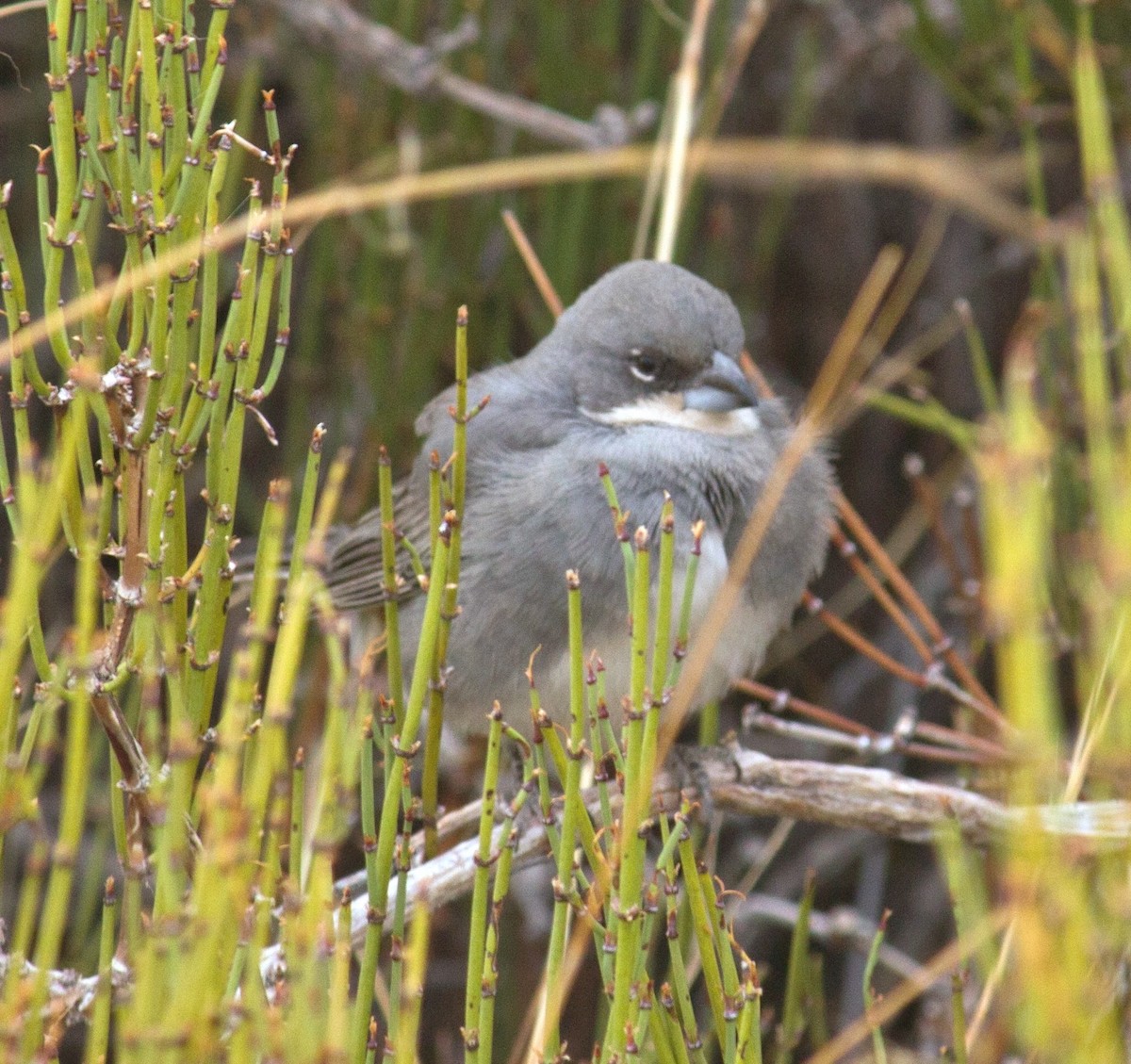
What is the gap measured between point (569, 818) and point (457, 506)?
1.56ft

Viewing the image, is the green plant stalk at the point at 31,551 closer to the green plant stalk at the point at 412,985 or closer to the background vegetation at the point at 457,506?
the background vegetation at the point at 457,506

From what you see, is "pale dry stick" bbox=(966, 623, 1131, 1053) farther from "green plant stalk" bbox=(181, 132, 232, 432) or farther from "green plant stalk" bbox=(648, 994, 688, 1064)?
"green plant stalk" bbox=(181, 132, 232, 432)

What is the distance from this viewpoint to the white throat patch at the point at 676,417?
3129mm

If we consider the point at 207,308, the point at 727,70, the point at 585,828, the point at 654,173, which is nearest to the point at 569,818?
the point at 585,828

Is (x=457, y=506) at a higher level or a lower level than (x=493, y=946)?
higher

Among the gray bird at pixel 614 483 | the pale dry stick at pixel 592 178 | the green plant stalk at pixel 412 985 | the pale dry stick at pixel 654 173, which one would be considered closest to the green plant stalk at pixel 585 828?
the green plant stalk at pixel 412 985

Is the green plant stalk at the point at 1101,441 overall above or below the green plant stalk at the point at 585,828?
above

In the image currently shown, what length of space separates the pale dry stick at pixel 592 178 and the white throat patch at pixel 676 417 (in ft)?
1.54

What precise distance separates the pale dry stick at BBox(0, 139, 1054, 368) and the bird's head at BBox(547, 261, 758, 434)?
0.84 ft

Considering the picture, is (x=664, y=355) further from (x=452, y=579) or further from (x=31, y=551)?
(x=31, y=551)

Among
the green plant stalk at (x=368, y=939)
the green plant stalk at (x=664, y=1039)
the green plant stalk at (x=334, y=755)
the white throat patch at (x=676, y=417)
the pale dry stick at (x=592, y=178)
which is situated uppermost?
the pale dry stick at (x=592, y=178)

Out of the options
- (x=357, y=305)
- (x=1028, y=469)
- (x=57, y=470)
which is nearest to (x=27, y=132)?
(x=357, y=305)

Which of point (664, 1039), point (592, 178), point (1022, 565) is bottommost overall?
point (664, 1039)

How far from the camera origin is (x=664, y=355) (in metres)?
3.18
